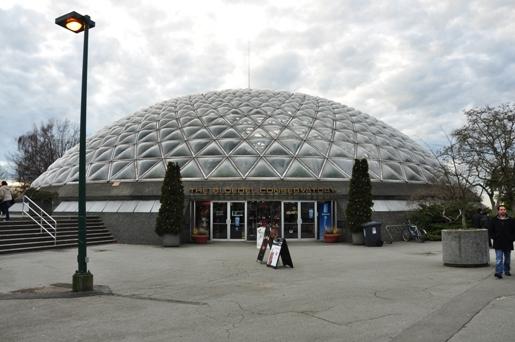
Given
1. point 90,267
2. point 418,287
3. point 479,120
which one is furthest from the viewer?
point 479,120

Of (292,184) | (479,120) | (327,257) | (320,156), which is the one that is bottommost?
(327,257)

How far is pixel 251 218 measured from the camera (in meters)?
24.0

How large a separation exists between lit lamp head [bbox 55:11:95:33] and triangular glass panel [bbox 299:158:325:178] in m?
17.0

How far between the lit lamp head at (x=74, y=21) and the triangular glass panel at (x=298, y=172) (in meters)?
16.0

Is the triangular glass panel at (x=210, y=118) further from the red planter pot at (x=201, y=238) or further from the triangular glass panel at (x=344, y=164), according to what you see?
the red planter pot at (x=201, y=238)

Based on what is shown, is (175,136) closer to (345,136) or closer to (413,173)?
(345,136)

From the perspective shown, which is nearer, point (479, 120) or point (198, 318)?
point (198, 318)

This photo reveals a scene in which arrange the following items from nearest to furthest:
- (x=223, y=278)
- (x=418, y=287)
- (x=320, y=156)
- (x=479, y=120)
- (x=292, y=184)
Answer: (x=418, y=287) → (x=223, y=278) → (x=292, y=184) → (x=320, y=156) → (x=479, y=120)

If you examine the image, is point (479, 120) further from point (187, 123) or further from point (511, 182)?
point (187, 123)

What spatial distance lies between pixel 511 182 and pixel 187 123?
2080 cm

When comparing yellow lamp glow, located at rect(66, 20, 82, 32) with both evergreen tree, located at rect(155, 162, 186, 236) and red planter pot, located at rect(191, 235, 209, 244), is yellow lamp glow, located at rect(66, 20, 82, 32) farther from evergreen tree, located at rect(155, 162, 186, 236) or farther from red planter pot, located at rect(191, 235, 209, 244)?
red planter pot, located at rect(191, 235, 209, 244)

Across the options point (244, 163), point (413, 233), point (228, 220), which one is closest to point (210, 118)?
point (244, 163)

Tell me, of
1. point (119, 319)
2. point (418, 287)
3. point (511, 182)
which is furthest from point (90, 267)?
point (511, 182)

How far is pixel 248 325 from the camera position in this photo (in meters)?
6.49
